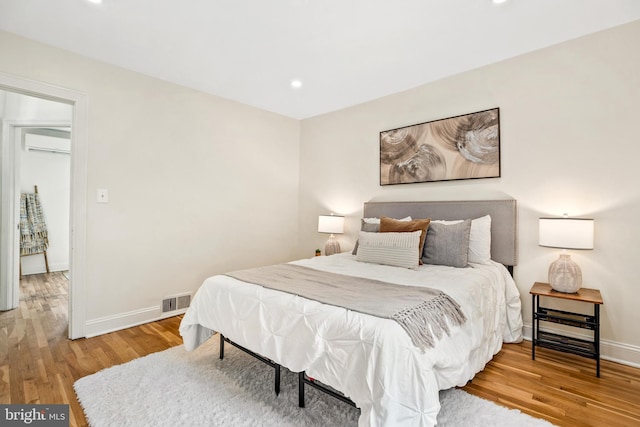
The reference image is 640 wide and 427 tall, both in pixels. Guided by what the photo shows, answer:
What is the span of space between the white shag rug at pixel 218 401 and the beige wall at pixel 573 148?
4.74ft

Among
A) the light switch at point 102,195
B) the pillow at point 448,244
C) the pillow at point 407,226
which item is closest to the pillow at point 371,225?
the pillow at point 407,226

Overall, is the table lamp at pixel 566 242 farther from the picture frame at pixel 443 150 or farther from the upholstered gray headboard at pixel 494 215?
the picture frame at pixel 443 150

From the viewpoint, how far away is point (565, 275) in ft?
7.63

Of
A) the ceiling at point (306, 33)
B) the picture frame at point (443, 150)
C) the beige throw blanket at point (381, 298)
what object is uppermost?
the ceiling at point (306, 33)

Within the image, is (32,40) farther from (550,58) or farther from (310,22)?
(550,58)

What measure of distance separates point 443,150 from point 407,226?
37.9 inches

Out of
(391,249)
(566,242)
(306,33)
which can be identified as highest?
(306,33)

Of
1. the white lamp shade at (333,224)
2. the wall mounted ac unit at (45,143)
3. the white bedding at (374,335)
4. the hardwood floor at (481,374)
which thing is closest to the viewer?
the white bedding at (374,335)

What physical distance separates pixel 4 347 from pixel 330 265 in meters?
2.75

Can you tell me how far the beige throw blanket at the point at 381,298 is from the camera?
59.2 inches

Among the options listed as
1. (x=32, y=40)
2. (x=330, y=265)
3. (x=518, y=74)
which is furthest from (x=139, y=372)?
(x=518, y=74)

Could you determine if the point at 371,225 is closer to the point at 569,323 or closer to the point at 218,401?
the point at 569,323

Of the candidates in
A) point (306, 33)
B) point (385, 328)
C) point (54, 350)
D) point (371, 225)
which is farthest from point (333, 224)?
point (54, 350)

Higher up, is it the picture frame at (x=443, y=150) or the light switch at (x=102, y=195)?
the picture frame at (x=443, y=150)
